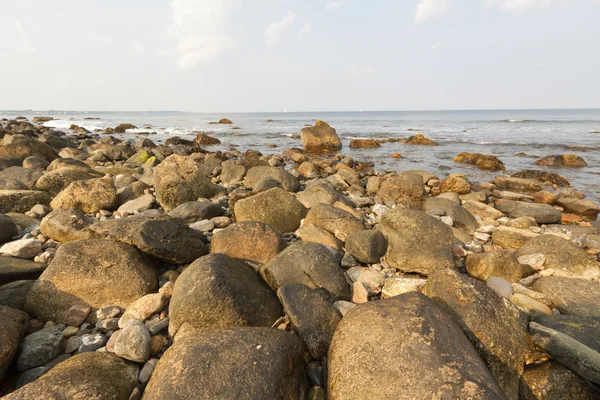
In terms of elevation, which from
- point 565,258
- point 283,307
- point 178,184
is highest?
point 178,184

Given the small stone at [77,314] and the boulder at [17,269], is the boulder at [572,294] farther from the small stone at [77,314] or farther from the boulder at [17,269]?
the boulder at [17,269]

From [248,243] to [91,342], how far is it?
6.72 ft

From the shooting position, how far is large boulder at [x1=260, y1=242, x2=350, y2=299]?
3.68 m

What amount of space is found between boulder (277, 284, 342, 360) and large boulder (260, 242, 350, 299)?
405 mm

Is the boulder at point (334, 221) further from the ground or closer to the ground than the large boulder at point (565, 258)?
further from the ground

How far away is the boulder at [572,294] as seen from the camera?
12.0 feet

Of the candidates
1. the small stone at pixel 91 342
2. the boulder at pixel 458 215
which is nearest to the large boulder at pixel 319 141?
the boulder at pixel 458 215

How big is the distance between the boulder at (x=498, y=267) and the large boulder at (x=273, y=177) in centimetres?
616

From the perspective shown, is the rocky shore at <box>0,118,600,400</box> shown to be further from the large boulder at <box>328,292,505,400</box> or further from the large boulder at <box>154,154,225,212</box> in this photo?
the large boulder at <box>154,154,225,212</box>

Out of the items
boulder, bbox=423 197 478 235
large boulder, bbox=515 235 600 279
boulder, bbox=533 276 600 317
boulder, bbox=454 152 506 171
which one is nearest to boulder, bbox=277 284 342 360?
boulder, bbox=533 276 600 317

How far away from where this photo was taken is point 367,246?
467cm

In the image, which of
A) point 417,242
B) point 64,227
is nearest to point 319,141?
point 417,242

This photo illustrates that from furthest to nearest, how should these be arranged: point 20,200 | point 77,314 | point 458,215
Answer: point 458,215 < point 20,200 < point 77,314

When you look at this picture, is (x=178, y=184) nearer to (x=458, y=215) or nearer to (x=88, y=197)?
(x=88, y=197)
